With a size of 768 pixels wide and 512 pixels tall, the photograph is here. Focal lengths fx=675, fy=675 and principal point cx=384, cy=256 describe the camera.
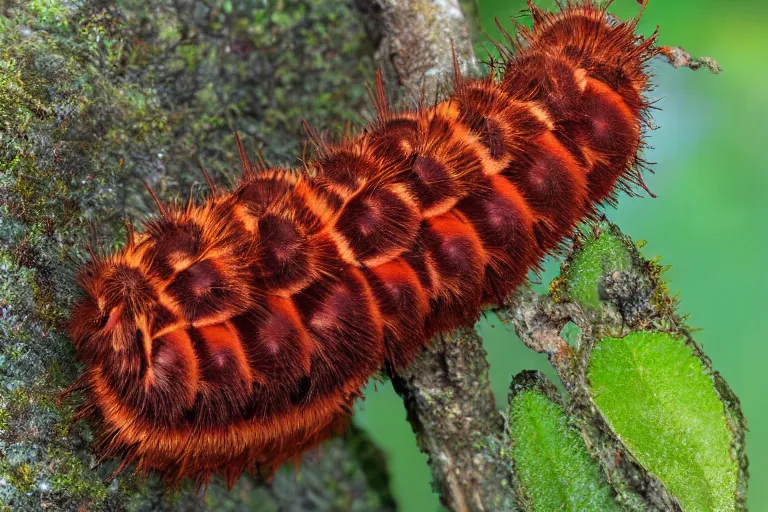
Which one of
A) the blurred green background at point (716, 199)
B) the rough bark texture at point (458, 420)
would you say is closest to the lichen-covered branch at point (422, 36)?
the rough bark texture at point (458, 420)

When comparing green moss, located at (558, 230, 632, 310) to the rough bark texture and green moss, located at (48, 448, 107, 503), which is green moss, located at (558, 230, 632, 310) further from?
green moss, located at (48, 448, 107, 503)

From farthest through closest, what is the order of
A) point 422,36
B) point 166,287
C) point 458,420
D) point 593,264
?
point 422,36, point 458,420, point 593,264, point 166,287

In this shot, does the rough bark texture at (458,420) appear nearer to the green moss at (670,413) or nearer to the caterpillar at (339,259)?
the caterpillar at (339,259)

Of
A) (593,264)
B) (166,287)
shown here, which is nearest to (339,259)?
(166,287)

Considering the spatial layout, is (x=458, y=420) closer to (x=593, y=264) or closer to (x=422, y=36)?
(x=593, y=264)

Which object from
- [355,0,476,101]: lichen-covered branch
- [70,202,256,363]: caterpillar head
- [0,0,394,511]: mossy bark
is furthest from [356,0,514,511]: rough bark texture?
[70,202,256,363]: caterpillar head

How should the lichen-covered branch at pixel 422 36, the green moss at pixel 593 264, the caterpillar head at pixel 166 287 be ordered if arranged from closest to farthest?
the caterpillar head at pixel 166 287
the green moss at pixel 593 264
the lichen-covered branch at pixel 422 36
